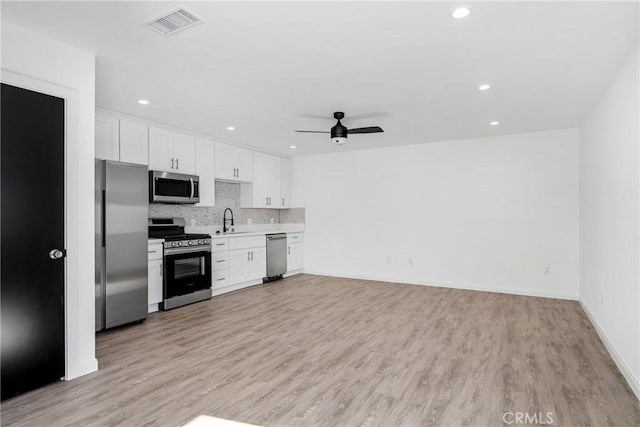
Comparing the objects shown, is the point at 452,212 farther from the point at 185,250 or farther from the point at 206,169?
the point at 185,250

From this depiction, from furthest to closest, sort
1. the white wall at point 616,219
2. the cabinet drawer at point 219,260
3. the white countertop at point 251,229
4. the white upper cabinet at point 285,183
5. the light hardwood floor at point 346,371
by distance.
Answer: the white upper cabinet at point 285,183
the white countertop at point 251,229
the cabinet drawer at point 219,260
the white wall at point 616,219
the light hardwood floor at point 346,371

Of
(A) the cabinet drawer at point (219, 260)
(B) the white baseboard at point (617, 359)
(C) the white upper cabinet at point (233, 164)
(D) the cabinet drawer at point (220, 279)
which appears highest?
(C) the white upper cabinet at point (233, 164)

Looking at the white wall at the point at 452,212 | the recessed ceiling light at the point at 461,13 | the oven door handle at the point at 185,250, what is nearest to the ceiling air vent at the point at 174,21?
the recessed ceiling light at the point at 461,13

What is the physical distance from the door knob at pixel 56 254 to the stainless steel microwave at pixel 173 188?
6.94 feet

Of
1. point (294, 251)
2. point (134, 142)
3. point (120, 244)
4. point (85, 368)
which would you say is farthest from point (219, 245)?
point (85, 368)

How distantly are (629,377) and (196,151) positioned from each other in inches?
215

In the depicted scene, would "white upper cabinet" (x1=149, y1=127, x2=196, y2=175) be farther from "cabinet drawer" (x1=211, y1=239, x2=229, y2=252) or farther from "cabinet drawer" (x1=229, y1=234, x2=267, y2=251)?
"cabinet drawer" (x1=229, y1=234, x2=267, y2=251)

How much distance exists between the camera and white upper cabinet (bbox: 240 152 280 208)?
6.49 metres

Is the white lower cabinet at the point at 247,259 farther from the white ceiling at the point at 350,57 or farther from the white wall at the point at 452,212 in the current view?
the white ceiling at the point at 350,57

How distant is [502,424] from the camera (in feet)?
6.83

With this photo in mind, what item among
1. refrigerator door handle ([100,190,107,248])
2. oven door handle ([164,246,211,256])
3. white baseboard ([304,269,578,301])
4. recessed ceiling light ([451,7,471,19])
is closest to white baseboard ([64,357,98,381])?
refrigerator door handle ([100,190,107,248])

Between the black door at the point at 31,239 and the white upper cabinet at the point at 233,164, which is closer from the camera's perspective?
the black door at the point at 31,239

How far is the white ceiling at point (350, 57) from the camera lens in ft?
7.11

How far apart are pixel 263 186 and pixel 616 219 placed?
523cm
